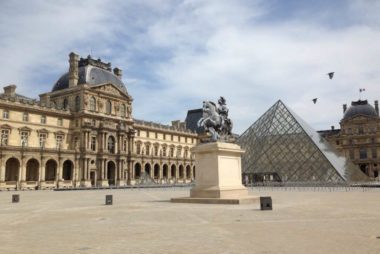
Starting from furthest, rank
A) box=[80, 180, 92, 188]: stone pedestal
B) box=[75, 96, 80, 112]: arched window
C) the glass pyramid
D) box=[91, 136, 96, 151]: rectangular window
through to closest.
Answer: box=[91, 136, 96, 151]: rectangular window
box=[75, 96, 80, 112]: arched window
box=[80, 180, 92, 188]: stone pedestal
the glass pyramid

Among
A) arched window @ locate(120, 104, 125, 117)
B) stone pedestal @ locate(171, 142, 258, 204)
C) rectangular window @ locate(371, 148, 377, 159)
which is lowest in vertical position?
stone pedestal @ locate(171, 142, 258, 204)

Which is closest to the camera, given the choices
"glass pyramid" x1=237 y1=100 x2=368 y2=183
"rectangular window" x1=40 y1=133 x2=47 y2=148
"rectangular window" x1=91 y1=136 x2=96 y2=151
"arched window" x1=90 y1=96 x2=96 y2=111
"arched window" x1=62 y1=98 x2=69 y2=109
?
"glass pyramid" x1=237 y1=100 x2=368 y2=183

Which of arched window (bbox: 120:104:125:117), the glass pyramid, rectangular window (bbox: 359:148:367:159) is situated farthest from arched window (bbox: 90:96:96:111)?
rectangular window (bbox: 359:148:367:159)

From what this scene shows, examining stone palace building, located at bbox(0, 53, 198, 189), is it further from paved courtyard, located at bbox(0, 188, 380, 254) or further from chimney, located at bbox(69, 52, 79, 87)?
paved courtyard, located at bbox(0, 188, 380, 254)

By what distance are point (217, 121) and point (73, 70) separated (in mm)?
44095

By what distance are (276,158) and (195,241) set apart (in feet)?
110

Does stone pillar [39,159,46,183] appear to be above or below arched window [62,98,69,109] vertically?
A: below

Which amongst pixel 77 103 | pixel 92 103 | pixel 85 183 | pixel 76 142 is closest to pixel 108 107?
pixel 92 103

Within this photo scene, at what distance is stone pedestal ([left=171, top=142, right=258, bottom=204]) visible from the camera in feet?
53.1

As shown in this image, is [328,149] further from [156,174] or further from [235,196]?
[156,174]

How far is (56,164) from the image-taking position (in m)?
50.2

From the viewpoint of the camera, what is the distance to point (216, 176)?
53.3 ft

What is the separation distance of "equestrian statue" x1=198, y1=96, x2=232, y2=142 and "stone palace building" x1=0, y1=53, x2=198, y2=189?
1320 inches

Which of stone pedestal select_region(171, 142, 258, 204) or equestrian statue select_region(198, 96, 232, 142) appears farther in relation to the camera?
equestrian statue select_region(198, 96, 232, 142)
